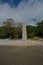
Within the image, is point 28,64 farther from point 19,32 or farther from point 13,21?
point 13,21

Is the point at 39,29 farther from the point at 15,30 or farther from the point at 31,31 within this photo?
the point at 15,30

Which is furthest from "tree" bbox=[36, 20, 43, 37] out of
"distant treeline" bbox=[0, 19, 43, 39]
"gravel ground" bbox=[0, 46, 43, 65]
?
"gravel ground" bbox=[0, 46, 43, 65]

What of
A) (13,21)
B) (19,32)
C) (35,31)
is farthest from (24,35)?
(13,21)

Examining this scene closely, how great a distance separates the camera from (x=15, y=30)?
85.5 ft

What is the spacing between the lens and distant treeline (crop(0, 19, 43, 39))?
25.5 m

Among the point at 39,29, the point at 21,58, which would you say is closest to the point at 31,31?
the point at 39,29

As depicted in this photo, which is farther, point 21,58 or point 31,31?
Result: point 31,31

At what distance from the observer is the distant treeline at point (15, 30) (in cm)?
2547

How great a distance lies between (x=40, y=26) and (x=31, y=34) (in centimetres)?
347

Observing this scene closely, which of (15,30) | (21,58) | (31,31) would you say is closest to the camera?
(21,58)

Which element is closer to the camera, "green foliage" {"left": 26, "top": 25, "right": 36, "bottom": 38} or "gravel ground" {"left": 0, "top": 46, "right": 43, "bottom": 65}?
"gravel ground" {"left": 0, "top": 46, "right": 43, "bottom": 65}

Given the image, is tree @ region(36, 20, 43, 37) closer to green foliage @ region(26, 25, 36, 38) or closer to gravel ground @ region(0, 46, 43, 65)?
green foliage @ region(26, 25, 36, 38)

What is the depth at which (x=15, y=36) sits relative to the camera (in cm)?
2567

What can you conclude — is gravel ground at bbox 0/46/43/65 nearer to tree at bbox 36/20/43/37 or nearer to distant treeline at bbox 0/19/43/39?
distant treeline at bbox 0/19/43/39
